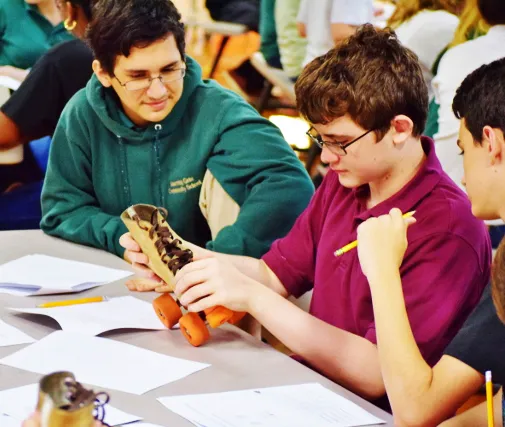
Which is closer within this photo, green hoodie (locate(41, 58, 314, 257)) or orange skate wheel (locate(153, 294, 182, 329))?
orange skate wheel (locate(153, 294, 182, 329))

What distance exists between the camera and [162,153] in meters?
2.36

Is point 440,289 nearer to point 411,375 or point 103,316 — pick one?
point 411,375

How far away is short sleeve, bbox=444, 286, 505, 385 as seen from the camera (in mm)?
1353

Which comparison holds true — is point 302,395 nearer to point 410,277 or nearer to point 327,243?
point 410,277

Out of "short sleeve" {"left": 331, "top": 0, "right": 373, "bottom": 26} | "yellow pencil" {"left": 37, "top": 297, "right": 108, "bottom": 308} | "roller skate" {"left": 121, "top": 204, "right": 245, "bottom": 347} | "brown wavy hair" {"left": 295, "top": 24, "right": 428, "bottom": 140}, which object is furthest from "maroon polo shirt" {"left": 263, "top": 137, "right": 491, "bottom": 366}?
"short sleeve" {"left": 331, "top": 0, "right": 373, "bottom": 26}

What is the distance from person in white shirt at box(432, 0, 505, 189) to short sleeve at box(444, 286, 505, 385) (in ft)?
5.00

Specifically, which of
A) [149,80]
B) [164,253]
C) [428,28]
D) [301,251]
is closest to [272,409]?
[164,253]

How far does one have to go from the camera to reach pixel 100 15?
2.23 m

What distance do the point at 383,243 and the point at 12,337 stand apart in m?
0.74

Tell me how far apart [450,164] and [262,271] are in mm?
1157

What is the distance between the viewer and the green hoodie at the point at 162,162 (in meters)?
2.29

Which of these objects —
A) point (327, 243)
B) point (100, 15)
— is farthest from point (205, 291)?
point (100, 15)

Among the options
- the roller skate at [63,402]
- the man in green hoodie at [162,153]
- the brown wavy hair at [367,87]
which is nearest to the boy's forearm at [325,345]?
the brown wavy hair at [367,87]

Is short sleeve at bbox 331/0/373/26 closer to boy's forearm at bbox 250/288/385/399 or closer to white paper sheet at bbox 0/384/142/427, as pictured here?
boy's forearm at bbox 250/288/385/399
